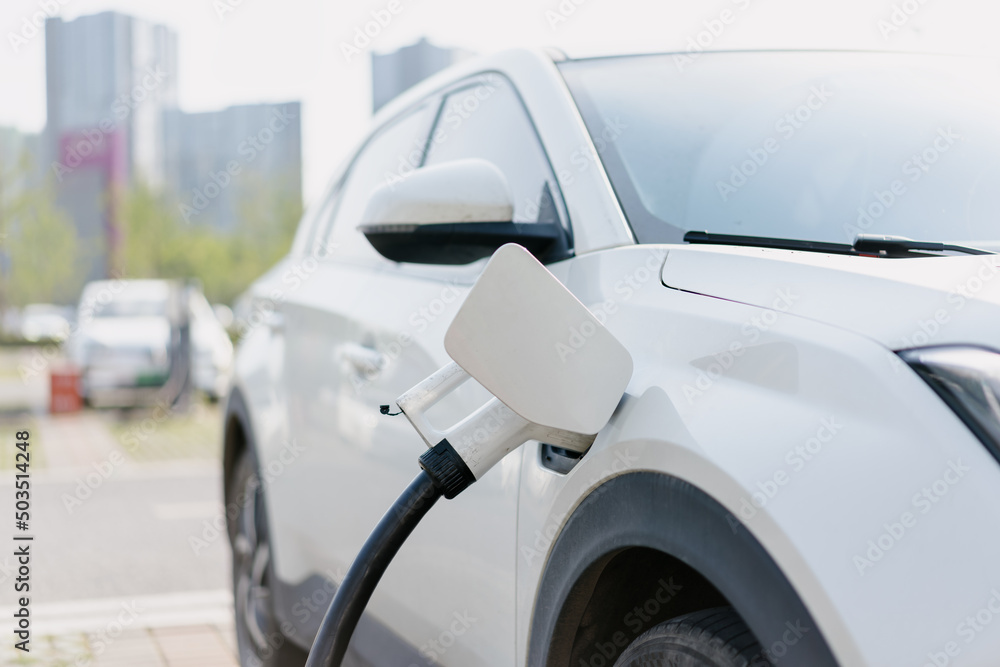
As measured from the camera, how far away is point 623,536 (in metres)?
1.39

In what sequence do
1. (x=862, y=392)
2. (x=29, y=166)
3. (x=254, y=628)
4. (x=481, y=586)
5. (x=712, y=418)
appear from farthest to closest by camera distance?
1. (x=29, y=166)
2. (x=254, y=628)
3. (x=481, y=586)
4. (x=712, y=418)
5. (x=862, y=392)

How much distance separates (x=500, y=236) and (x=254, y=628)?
80.0 inches

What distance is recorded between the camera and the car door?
1.77 metres

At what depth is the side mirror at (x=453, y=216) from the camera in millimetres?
1774

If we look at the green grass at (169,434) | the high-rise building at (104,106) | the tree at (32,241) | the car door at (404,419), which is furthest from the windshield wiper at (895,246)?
the tree at (32,241)

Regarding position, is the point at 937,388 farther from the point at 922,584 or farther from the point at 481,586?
the point at 481,586

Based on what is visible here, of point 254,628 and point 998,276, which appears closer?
point 998,276

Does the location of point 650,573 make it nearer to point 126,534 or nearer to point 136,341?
point 126,534

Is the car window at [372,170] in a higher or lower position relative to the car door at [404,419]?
higher

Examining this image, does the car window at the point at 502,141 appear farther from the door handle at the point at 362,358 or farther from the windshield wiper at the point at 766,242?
the door handle at the point at 362,358

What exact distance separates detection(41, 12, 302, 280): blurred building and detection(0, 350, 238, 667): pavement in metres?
2.25

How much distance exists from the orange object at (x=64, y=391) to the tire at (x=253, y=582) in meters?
10.3

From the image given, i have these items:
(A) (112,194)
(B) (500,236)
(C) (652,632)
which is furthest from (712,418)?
(A) (112,194)

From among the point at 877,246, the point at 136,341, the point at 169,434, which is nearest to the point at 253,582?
the point at 877,246
